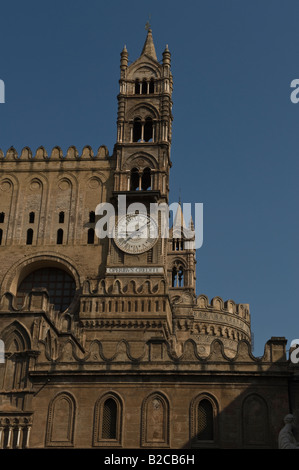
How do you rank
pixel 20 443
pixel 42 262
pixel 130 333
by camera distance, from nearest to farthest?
pixel 20 443 < pixel 130 333 < pixel 42 262

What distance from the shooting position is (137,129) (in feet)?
181

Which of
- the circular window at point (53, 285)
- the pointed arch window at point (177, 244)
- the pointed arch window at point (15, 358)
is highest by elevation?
the pointed arch window at point (177, 244)

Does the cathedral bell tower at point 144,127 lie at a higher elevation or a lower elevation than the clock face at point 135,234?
higher

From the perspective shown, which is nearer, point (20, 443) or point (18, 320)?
point (20, 443)

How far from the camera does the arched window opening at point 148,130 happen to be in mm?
55094

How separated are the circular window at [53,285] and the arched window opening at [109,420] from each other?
15.6m

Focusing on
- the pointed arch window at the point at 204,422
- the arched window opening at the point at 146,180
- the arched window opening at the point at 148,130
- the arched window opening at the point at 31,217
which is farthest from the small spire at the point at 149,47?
the pointed arch window at the point at 204,422

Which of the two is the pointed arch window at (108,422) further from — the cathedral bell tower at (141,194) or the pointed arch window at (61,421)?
the cathedral bell tower at (141,194)

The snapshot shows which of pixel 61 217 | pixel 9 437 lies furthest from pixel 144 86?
pixel 9 437

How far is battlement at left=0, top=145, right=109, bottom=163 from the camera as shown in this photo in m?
54.8
